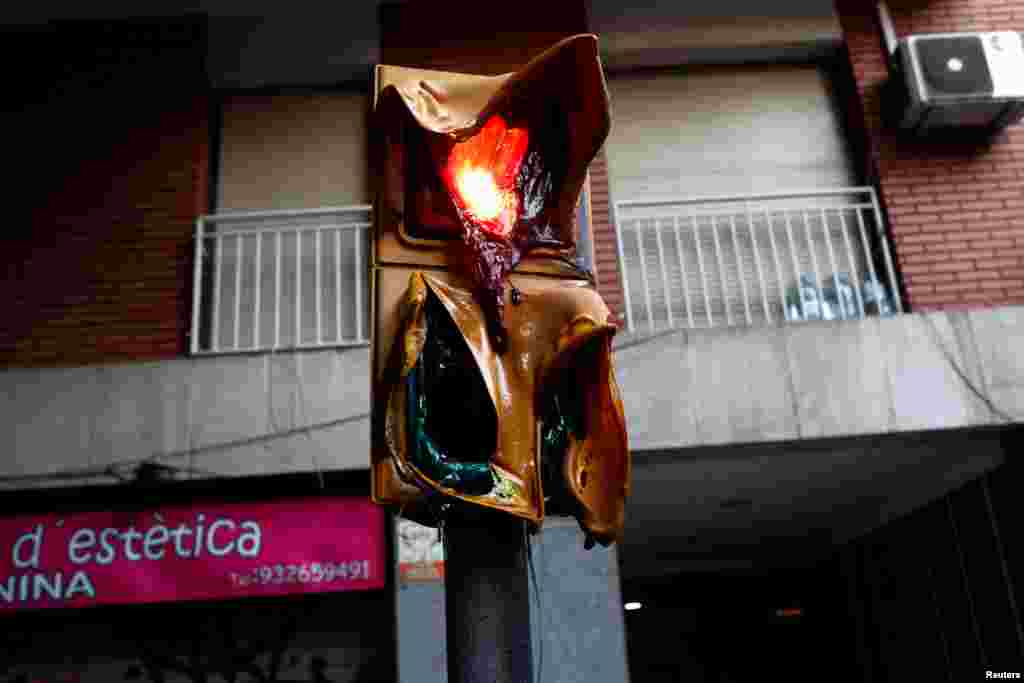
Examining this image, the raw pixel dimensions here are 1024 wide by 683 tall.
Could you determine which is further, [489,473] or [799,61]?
[799,61]

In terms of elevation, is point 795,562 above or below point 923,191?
below

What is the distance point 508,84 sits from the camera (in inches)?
79.7

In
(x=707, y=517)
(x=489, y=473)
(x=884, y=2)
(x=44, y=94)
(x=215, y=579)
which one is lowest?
(x=489, y=473)

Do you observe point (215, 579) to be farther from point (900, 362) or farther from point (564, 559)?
point (900, 362)

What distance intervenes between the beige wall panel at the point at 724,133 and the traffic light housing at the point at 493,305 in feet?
18.3

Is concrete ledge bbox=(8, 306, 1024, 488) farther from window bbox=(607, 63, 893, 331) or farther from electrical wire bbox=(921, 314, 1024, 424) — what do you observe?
window bbox=(607, 63, 893, 331)

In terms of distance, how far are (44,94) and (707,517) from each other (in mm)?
7068

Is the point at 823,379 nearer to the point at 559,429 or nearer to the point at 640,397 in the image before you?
the point at 640,397

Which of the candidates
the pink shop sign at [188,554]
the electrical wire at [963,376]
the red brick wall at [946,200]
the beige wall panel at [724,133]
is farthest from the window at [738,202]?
the pink shop sign at [188,554]

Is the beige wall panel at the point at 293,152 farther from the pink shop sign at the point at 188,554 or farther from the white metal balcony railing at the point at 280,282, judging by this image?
the pink shop sign at the point at 188,554

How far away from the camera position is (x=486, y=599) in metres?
1.96

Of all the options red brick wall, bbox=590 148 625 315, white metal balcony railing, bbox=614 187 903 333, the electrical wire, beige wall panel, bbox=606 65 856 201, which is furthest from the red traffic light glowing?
beige wall panel, bbox=606 65 856 201

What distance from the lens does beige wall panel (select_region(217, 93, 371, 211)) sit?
760cm

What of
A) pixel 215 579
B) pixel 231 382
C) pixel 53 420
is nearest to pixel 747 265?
pixel 231 382
